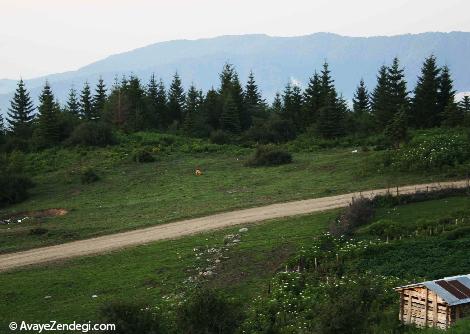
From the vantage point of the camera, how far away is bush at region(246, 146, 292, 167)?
61125 mm

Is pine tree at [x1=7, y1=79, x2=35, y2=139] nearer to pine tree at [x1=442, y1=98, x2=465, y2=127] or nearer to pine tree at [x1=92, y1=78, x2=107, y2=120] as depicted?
pine tree at [x1=92, y1=78, x2=107, y2=120]

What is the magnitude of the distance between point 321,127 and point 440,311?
57308 mm

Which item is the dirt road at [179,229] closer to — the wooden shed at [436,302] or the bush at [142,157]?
the wooden shed at [436,302]

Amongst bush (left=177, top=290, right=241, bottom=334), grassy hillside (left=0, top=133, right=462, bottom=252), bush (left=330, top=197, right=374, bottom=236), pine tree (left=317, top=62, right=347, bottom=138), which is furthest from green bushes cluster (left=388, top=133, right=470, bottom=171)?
bush (left=177, top=290, right=241, bottom=334)

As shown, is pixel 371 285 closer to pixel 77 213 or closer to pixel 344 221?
pixel 344 221

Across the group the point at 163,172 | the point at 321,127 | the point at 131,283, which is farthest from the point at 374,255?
the point at 321,127

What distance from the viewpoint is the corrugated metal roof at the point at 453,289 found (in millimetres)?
20891

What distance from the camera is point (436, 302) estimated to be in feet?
70.0

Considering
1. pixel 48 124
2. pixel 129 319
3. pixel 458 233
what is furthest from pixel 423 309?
pixel 48 124

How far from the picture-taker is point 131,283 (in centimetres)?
3002

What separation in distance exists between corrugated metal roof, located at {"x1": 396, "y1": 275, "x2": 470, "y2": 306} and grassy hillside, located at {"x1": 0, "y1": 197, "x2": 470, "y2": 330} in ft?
7.47

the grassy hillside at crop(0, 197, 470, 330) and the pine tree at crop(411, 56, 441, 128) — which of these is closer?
the grassy hillside at crop(0, 197, 470, 330)

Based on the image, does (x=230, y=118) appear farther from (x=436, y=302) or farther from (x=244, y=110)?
(x=436, y=302)

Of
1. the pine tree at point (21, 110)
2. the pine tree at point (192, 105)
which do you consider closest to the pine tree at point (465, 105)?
the pine tree at point (192, 105)
